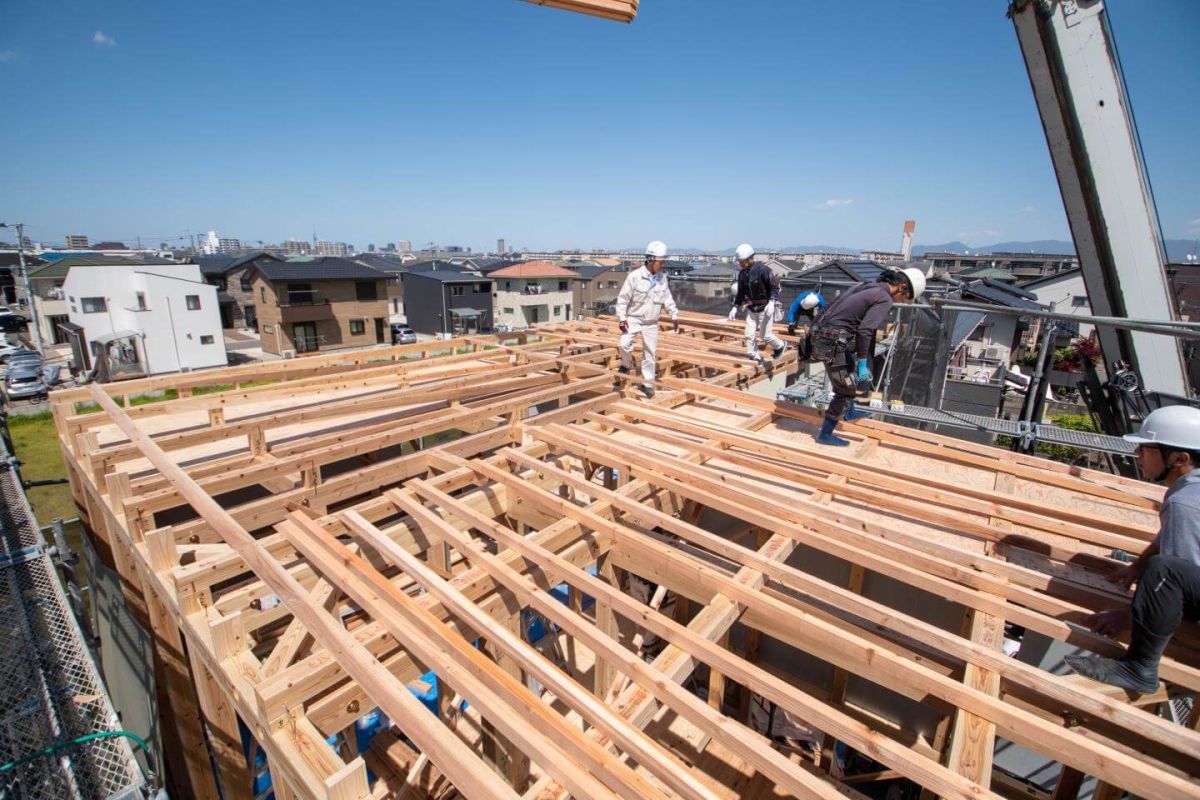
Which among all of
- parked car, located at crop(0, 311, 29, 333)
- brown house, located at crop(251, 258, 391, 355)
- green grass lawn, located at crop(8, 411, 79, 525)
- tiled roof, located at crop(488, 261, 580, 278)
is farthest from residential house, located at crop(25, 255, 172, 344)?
tiled roof, located at crop(488, 261, 580, 278)

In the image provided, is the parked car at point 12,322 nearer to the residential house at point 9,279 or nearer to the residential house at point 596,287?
the residential house at point 9,279

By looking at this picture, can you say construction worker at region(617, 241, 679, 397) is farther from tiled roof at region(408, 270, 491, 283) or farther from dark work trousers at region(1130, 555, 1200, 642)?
tiled roof at region(408, 270, 491, 283)

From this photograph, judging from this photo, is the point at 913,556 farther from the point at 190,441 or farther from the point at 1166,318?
the point at 190,441

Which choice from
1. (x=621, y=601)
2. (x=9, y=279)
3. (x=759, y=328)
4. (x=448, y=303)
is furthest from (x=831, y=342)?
(x=9, y=279)

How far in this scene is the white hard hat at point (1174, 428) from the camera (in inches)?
101

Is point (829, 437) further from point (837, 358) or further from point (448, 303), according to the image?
point (448, 303)

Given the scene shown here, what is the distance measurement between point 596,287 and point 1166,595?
165ft

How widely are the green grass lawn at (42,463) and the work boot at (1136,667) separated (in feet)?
53.6

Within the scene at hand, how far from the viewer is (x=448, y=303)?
38.3m

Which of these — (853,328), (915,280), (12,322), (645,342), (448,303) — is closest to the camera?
(853,328)

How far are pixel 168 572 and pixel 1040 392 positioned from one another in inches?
400

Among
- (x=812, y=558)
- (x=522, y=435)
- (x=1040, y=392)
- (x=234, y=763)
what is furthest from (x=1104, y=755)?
(x=1040, y=392)

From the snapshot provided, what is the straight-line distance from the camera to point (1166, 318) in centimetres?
583

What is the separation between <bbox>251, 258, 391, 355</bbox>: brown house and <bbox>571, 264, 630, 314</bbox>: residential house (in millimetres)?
17149
